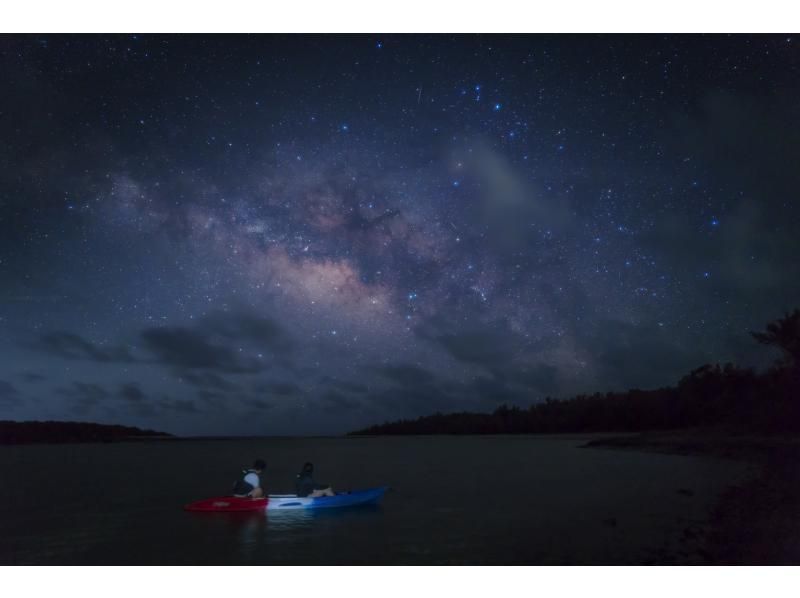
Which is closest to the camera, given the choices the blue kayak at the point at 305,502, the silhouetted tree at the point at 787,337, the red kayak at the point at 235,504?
the red kayak at the point at 235,504

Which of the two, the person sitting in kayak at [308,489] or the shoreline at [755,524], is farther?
the person sitting in kayak at [308,489]

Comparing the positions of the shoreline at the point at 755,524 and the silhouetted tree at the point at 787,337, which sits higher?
the silhouetted tree at the point at 787,337

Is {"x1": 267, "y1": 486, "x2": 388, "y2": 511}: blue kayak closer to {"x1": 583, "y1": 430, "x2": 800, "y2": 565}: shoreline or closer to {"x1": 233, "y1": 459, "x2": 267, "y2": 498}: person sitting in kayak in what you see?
{"x1": 233, "y1": 459, "x2": 267, "y2": 498}: person sitting in kayak

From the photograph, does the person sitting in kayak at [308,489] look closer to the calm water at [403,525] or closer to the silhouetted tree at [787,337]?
the calm water at [403,525]

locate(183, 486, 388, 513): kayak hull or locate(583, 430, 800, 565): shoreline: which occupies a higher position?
locate(183, 486, 388, 513): kayak hull

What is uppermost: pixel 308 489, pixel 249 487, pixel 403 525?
pixel 249 487

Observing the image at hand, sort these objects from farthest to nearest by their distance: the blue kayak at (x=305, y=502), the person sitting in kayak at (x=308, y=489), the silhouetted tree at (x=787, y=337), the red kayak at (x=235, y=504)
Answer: the silhouetted tree at (x=787, y=337) < the person sitting in kayak at (x=308, y=489) < the blue kayak at (x=305, y=502) < the red kayak at (x=235, y=504)

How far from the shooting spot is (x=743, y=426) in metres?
57.2

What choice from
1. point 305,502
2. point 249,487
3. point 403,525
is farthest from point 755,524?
point 249,487

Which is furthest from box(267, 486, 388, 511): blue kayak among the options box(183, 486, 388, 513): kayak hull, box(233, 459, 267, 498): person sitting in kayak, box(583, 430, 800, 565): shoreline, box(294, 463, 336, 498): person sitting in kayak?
box(583, 430, 800, 565): shoreline

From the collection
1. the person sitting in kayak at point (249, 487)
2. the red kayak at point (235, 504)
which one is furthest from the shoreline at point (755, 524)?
the person sitting in kayak at point (249, 487)

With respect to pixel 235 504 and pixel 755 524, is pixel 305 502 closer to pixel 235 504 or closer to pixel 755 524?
pixel 235 504
